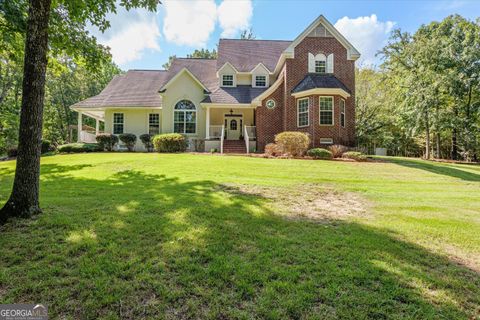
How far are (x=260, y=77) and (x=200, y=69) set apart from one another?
5.94 metres

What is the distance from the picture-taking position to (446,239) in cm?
460

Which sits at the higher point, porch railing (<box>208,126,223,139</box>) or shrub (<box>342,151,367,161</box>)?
porch railing (<box>208,126,223,139</box>)

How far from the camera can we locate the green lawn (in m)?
2.75

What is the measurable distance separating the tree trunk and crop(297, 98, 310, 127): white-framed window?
1518 cm

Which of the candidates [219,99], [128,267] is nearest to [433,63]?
[219,99]

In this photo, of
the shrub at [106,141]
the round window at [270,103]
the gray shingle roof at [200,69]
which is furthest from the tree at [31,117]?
the gray shingle roof at [200,69]

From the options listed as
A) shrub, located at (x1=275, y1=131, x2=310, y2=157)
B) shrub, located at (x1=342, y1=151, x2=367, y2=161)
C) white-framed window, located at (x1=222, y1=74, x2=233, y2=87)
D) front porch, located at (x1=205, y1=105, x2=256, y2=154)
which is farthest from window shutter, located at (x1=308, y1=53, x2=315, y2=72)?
shrub, located at (x1=342, y1=151, x2=367, y2=161)

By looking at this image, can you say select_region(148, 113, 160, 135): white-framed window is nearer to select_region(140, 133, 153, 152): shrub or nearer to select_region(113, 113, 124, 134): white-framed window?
select_region(140, 133, 153, 152): shrub

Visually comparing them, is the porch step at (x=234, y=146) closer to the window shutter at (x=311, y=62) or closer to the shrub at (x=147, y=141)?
the shrub at (x=147, y=141)

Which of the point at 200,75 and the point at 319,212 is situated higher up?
the point at 200,75

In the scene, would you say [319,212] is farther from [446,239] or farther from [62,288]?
[62,288]

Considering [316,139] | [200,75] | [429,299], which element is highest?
[200,75]

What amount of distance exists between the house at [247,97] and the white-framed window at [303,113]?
67 millimetres

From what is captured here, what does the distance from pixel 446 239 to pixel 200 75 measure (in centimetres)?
2220
